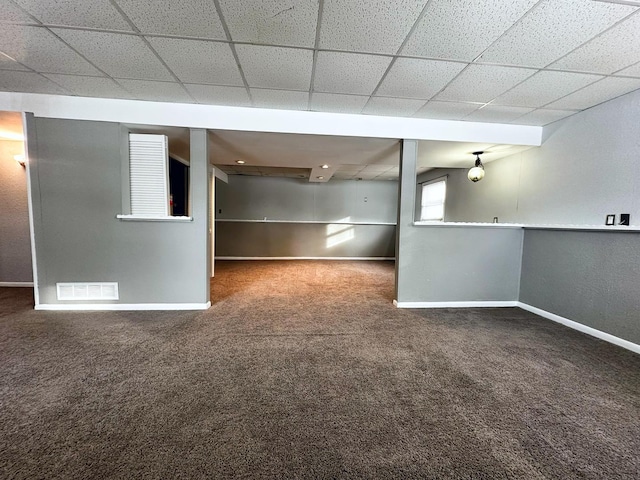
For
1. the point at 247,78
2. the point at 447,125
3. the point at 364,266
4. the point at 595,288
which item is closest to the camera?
the point at 247,78

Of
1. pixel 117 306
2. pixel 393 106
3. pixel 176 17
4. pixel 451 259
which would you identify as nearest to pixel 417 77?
pixel 393 106

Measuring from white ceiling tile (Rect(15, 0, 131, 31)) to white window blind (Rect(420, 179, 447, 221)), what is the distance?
621 cm

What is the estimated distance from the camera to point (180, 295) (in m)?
3.24

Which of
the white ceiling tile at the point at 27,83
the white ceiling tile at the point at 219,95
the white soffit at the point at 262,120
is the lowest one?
the white soffit at the point at 262,120

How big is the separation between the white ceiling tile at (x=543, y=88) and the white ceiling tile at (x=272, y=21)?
2.10m

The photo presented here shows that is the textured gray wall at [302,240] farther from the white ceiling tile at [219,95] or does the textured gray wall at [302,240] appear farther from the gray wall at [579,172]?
the white ceiling tile at [219,95]

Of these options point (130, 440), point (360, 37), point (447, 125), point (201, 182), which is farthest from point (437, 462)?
point (447, 125)

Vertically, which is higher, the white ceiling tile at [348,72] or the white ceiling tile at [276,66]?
the white ceiling tile at [348,72]

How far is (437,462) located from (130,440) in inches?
59.9

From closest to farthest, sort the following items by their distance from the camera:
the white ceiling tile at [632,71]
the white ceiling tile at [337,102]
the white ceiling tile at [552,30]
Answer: the white ceiling tile at [552,30]
the white ceiling tile at [632,71]
the white ceiling tile at [337,102]

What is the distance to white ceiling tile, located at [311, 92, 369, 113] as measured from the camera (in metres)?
2.85

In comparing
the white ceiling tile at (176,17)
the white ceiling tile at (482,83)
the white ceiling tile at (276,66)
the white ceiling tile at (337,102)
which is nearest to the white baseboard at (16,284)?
the white ceiling tile at (176,17)

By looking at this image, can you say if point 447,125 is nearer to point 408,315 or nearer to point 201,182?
point 408,315

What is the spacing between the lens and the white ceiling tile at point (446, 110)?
2.98 meters
